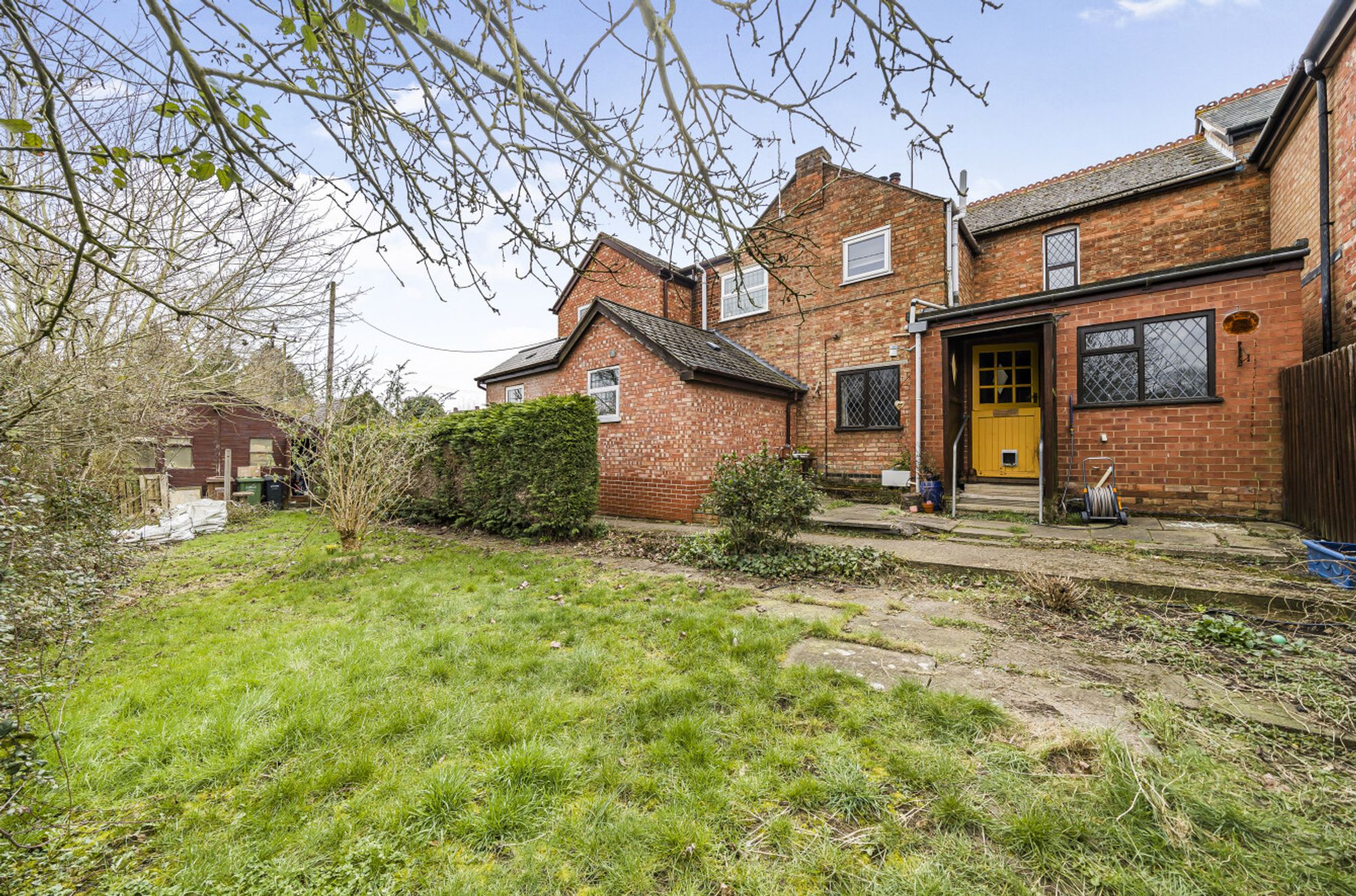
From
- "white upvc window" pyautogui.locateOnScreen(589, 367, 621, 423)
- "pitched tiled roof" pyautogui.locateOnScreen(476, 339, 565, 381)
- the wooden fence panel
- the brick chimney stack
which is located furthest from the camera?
"pitched tiled roof" pyautogui.locateOnScreen(476, 339, 565, 381)

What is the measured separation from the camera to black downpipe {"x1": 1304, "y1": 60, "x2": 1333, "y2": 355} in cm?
625

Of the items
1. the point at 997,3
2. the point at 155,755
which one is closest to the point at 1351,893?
the point at 997,3

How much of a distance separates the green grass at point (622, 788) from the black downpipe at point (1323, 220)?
7.53 m

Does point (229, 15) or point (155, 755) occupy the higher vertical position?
point (229, 15)

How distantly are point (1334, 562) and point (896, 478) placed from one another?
5.96 m

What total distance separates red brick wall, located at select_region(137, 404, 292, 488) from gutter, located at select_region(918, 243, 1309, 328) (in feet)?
61.3

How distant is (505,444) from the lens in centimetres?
860

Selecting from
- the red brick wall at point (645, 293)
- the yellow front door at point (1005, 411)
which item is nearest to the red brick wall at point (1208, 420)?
the yellow front door at point (1005, 411)

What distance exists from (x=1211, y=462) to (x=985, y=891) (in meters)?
8.77

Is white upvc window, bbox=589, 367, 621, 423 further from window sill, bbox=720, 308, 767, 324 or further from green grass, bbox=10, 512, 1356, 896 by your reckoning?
green grass, bbox=10, 512, 1356, 896

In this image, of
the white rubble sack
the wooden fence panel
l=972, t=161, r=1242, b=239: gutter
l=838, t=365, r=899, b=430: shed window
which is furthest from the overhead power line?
the wooden fence panel

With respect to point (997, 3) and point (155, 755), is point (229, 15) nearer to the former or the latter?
point (997, 3)

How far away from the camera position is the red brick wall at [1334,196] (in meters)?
5.85

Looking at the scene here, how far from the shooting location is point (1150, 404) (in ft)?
24.7
